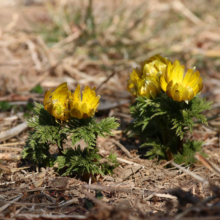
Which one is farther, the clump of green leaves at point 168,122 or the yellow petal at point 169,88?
the clump of green leaves at point 168,122

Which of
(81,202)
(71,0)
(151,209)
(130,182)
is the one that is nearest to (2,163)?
(81,202)

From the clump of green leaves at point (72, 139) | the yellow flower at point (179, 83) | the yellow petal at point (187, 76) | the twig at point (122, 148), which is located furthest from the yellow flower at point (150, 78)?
the twig at point (122, 148)

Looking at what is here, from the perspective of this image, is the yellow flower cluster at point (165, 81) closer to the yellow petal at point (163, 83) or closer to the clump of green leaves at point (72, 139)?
the yellow petal at point (163, 83)

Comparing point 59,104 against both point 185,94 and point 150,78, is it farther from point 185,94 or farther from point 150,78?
point 185,94

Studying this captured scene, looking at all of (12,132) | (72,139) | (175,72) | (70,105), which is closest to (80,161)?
(72,139)

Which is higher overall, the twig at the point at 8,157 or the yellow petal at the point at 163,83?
the yellow petal at the point at 163,83

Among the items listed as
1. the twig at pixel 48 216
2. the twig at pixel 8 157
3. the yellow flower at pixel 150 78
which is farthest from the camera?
the twig at pixel 8 157

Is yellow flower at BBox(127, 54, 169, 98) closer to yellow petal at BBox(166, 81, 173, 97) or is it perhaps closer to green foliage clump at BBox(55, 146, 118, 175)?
yellow petal at BBox(166, 81, 173, 97)
